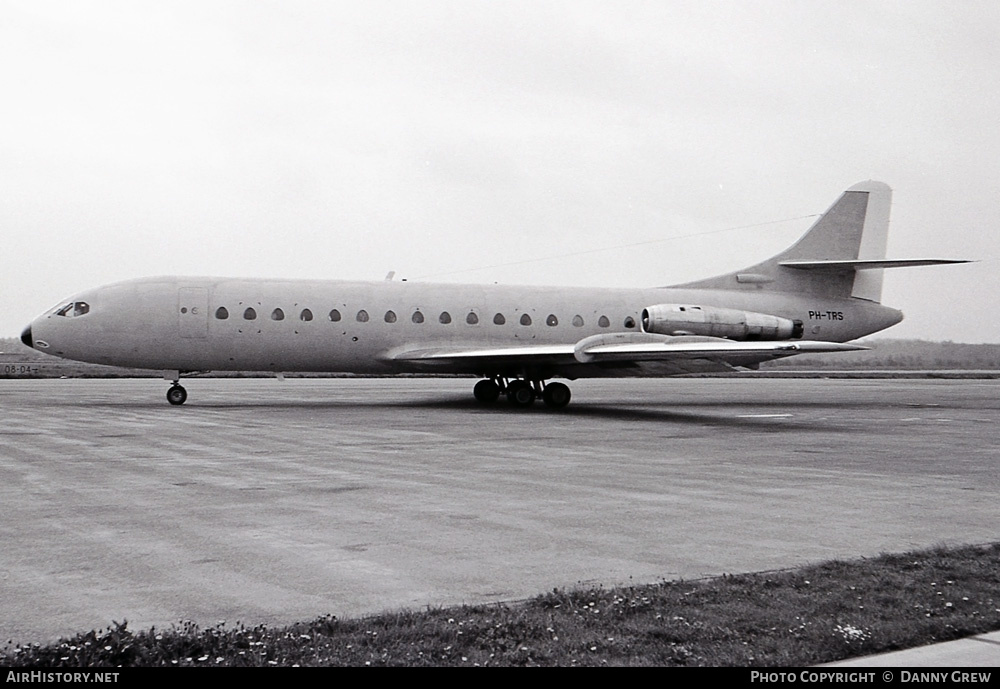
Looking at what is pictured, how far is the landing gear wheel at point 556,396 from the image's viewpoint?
87.4 ft

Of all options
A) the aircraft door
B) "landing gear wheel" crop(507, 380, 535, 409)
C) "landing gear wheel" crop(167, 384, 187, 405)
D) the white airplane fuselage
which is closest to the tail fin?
the white airplane fuselage

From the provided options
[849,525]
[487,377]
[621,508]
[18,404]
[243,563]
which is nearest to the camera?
[243,563]

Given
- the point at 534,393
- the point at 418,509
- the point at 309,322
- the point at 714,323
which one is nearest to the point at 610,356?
the point at 534,393

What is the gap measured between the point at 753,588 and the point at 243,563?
3474mm

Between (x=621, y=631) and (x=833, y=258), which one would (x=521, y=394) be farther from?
(x=621, y=631)

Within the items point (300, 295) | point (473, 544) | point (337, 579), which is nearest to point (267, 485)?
point (473, 544)

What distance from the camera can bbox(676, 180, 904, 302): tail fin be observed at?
3173 centimetres

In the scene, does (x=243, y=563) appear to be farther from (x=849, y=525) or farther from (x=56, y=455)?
(x=56, y=455)

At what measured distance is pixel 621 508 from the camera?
9.51 metres

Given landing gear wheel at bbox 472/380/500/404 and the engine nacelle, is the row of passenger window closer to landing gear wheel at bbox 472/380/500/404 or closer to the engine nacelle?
the engine nacelle

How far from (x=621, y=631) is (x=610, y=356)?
20.1 m

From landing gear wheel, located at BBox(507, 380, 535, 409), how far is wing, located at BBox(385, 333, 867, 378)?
0.36 m

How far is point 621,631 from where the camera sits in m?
5.11
